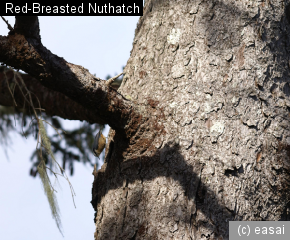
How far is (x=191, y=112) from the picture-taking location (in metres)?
1.03

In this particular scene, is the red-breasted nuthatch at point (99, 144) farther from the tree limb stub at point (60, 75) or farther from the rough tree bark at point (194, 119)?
the tree limb stub at point (60, 75)

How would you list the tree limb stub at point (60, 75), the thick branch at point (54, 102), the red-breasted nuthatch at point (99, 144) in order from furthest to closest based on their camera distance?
1. the thick branch at point (54, 102)
2. the red-breasted nuthatch at point (99, 144)
3. the tree limb stub at point (60, 75)

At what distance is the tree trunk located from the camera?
94cm

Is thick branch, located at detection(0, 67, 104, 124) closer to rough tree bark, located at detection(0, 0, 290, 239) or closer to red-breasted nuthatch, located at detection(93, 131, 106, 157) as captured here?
red-breasted nuthatch, located at detection(93, 131, 106, 157)

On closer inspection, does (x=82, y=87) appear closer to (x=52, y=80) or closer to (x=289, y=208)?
(x=52, y=80)

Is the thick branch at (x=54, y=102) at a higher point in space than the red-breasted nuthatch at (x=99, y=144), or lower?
higher

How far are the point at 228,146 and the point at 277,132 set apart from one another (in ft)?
0.63

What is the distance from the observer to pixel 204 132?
100 centimetres

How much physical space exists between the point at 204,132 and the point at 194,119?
5cm

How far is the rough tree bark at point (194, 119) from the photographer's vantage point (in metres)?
0.94

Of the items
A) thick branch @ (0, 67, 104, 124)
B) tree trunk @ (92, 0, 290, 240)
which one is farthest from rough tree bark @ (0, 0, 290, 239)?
thick branch @ (0, 67, 104, 124)

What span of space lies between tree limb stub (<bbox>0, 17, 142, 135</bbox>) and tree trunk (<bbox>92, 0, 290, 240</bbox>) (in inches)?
3.6

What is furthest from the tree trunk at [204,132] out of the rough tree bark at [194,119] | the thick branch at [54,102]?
the thick branch at [54,102]

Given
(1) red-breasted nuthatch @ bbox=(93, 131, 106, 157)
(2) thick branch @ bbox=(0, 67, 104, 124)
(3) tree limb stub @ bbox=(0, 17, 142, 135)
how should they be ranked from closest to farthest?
(3) tree limb stub @ bbox=(0, 17, 142, 135), (1) red-breasted nuthatch @ bbox=(93, 131, 106, 157), (2) thick branch @ bbox=(0, 67, 104, 124)
